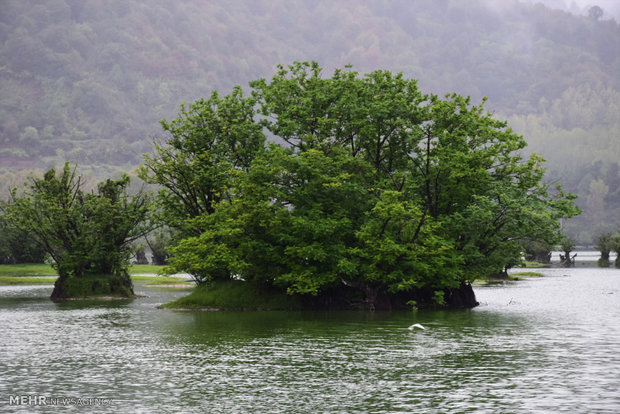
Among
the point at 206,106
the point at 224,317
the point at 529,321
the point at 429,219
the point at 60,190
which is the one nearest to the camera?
the point at 529,321

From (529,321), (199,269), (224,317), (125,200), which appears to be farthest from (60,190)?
(529,321)

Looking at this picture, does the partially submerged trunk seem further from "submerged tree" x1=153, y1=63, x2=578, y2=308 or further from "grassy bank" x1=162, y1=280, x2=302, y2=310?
"submerged tree" x1=153, y1=63, x2=578, y2=308

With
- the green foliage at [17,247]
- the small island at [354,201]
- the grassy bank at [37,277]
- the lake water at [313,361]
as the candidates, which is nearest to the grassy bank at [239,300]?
the small island at [354,201]

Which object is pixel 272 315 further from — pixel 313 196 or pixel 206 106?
pixel 206 106

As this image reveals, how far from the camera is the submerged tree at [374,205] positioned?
5928cm

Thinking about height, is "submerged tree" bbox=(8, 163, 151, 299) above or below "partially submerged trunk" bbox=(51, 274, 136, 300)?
above

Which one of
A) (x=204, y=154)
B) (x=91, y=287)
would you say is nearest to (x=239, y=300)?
(x=204, y=154)

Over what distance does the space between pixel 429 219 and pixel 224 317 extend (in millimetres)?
19343

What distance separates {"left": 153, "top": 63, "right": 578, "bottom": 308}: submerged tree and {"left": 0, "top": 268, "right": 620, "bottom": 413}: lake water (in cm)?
402

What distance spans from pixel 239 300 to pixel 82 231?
2323 centimetres

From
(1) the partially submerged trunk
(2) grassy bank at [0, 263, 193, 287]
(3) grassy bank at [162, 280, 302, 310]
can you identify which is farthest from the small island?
(2) grassy bank at [0, 263, 193, 287]

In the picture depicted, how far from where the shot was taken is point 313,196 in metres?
63.4

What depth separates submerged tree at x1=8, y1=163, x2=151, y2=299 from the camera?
255ft

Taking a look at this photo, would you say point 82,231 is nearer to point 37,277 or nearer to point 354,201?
point 354,201
